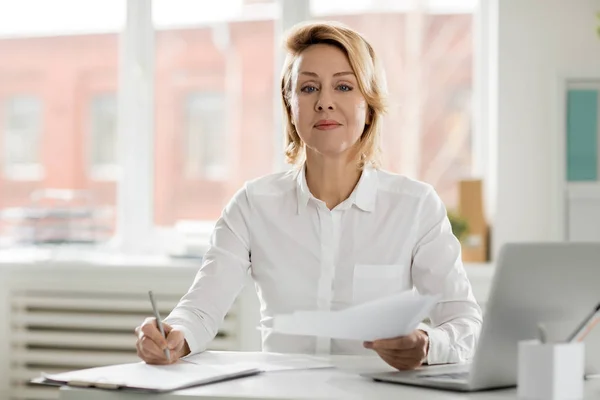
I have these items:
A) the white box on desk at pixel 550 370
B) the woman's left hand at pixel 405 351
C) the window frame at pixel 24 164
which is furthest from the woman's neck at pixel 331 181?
the window frame at pixel 24 164

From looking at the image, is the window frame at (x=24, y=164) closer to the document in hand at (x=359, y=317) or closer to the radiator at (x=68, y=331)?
the radiator at (x=68, y=331)

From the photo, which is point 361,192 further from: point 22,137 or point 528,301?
point 22,137

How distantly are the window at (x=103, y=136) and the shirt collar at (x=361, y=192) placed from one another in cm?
194

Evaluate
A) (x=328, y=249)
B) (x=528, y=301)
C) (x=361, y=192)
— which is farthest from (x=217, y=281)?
(x=528, y=301)

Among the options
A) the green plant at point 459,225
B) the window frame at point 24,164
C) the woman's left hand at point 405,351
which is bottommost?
the woman's left hand at point 405,351

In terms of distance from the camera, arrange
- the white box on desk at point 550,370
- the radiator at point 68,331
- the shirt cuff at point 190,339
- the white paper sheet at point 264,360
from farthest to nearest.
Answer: the radiator at point 68,331, the shirt cuff at point 190,339, the white paper sheet at point 264,360, the white box on desk at point 550,370

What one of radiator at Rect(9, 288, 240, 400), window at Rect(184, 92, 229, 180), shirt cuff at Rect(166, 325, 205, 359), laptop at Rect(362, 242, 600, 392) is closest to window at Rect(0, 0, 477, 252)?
window at Rect(184, 92, 229, 180)

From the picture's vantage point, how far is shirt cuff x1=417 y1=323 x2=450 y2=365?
1553mm

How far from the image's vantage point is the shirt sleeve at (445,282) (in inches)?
67.4

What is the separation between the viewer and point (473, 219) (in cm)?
338

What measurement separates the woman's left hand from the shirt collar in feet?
1.94

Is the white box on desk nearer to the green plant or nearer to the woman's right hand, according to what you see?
the woman's right hand

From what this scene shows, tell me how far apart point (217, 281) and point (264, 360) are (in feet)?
1.28

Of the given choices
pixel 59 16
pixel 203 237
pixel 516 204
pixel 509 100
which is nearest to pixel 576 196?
pixel 516 204
